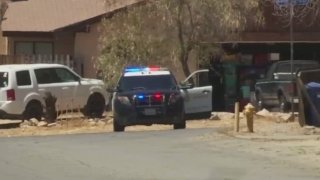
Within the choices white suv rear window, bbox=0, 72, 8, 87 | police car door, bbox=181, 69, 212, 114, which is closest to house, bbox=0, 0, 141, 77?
white suv rear window, bbox=0, 72, 8, 87

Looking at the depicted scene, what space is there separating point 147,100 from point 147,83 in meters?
0.76

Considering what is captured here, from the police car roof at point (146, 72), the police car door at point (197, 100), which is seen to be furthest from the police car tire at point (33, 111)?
the police car door at point (197, 100)

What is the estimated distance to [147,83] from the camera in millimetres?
21594

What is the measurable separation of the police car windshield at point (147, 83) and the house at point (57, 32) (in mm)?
9375

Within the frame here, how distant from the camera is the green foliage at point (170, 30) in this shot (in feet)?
90.9

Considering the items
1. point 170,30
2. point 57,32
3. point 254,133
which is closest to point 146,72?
point 254,133

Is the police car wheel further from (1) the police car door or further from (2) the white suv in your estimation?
(2) the white suv

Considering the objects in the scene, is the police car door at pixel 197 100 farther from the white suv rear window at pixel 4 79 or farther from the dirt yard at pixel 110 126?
the white suv rear window at pixel 4 79

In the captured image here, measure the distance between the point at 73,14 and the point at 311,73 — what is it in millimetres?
17595

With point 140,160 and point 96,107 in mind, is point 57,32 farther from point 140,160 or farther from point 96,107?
point 140,160

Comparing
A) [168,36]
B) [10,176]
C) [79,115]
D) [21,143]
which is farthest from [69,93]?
[10,176]

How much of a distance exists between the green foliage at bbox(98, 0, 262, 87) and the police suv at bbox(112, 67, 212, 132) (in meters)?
6.16

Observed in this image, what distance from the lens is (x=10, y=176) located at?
12.5 metres

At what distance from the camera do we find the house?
1284 inches
